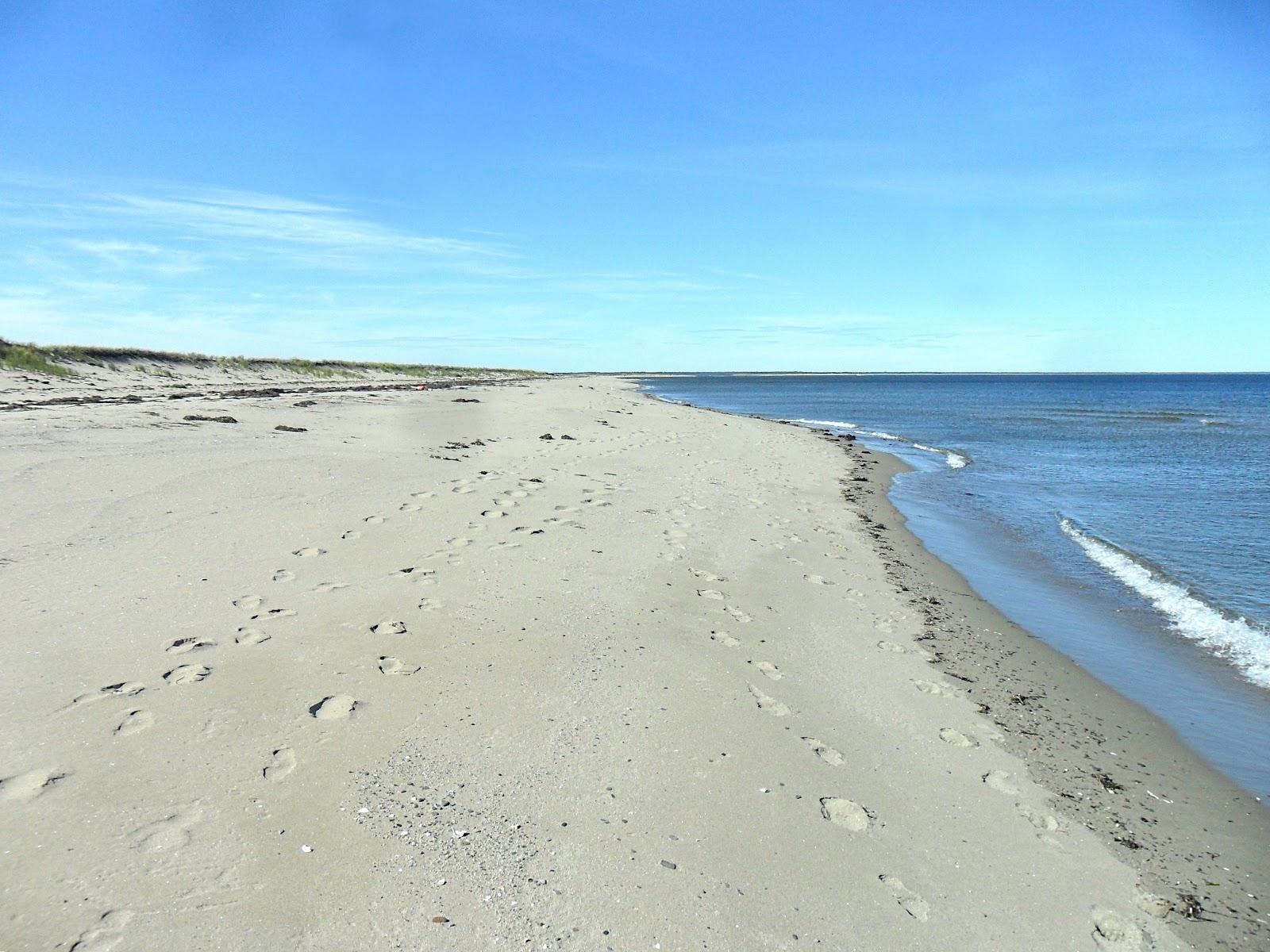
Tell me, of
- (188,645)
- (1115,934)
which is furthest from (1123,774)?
(188,645)

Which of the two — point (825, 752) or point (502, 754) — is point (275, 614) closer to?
point (502, 754)

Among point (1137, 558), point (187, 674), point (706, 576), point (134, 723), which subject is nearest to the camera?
point (134, 723)

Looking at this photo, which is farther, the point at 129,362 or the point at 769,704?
the point at 129,362

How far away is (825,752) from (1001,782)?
975mm

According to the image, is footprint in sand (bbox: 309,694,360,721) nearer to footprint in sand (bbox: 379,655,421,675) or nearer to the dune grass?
footprint in sand (bbox: 379,655,421,675)

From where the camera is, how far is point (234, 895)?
9.03 ft

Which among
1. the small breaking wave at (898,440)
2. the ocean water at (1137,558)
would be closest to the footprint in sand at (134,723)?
the ocean water at (1137,558)

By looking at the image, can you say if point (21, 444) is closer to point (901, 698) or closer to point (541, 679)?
point (541, 679)

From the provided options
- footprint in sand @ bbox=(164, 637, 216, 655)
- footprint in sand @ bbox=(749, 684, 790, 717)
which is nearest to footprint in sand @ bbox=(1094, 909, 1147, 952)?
footprint in sand @ bbox=(749, 684, 790, 717)

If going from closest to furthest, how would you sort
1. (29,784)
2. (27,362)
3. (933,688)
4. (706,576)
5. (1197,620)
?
1. (29,784)
2. (933,688)
3. (706,576)
4. (1197,620)
5. (27,362)

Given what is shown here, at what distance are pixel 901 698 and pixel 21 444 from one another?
12432 millimetres

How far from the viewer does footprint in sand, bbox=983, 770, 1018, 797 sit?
4055mm

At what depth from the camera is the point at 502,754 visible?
12.7ft

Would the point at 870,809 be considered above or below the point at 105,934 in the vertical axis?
A: below
